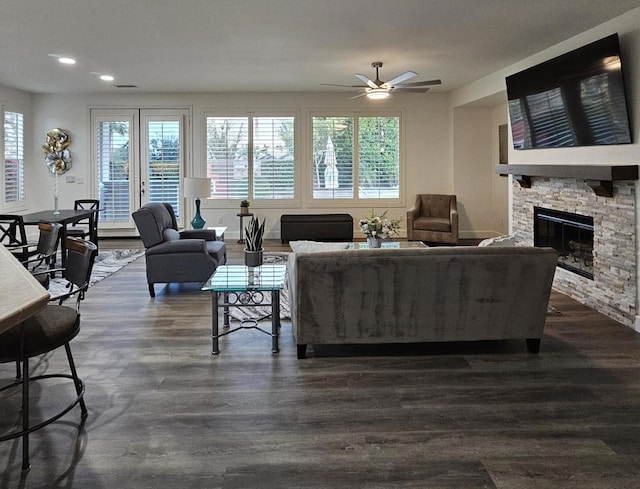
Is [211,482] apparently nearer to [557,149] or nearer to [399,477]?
[399,477]

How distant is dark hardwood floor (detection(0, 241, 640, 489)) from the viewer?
231 centimetres

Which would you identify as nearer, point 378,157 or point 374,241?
point 374,241

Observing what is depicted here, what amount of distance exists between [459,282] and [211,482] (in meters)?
2.10

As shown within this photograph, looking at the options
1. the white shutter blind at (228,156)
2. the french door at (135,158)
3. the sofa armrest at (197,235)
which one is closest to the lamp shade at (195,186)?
the sofa armrest at (197,235)

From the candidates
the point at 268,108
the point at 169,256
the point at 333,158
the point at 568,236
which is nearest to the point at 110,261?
the point at 169,256

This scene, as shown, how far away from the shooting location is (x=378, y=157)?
10.0 meters

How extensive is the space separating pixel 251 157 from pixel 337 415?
7675mm

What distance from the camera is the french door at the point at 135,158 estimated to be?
9875mm

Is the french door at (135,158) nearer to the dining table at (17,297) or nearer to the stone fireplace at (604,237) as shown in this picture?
the stone fireplace at (604,237)

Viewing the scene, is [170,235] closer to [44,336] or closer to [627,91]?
[44,336]

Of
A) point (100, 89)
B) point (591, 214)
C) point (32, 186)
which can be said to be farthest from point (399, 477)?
point (32, 186)

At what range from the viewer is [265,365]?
11.9 ft

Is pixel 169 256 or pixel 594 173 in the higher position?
pixel 594 173

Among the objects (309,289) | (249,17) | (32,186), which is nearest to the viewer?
(309,289)
